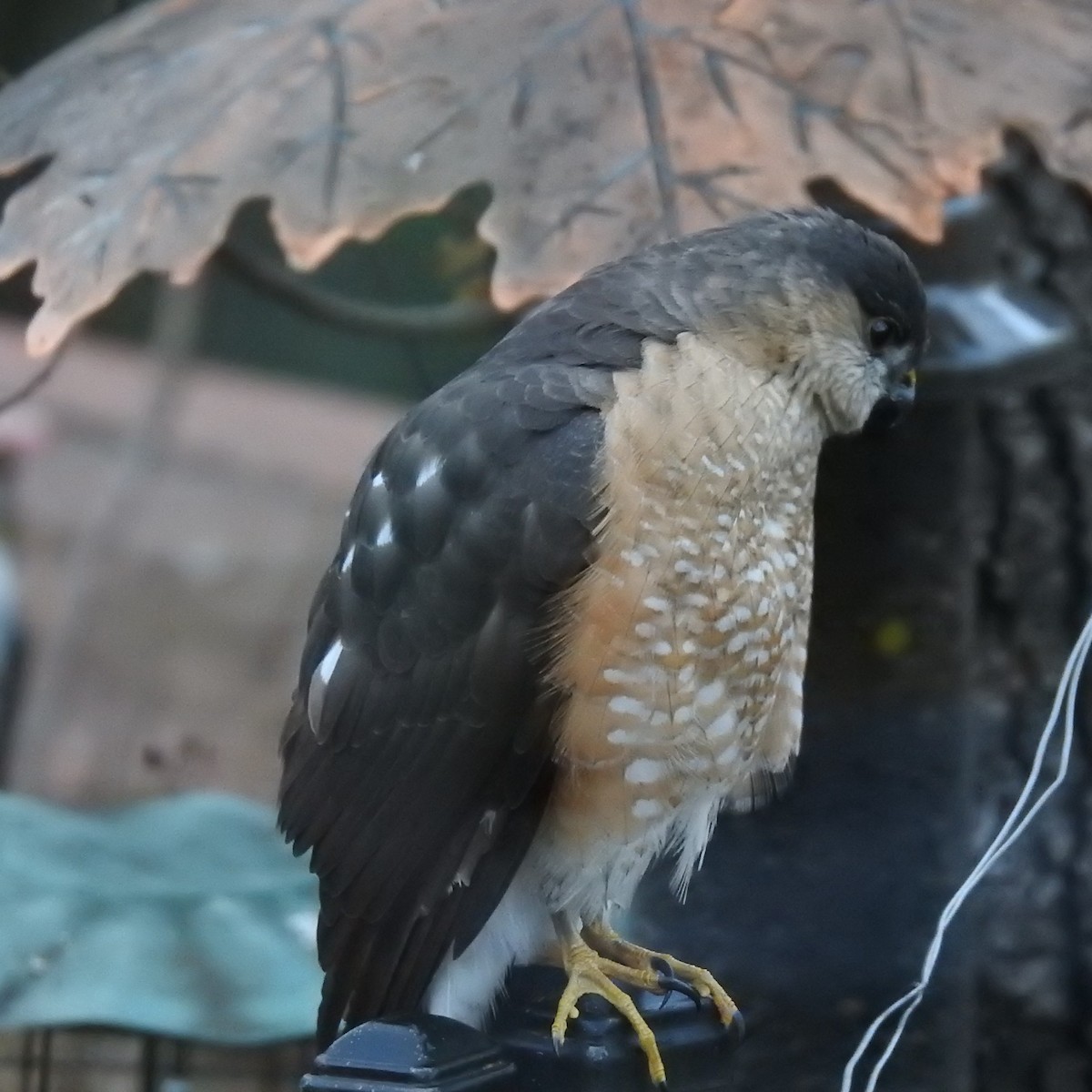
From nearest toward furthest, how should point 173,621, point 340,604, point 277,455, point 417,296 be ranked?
point 340,604, point 417,296, point 173,621, point 277,455

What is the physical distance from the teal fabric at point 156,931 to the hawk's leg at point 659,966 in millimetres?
887

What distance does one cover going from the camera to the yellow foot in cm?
167

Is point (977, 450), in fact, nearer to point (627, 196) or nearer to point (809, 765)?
point (809, 765)

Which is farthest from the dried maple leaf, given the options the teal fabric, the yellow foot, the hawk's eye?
the teal fabric

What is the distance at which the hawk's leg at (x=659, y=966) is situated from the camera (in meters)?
1.99

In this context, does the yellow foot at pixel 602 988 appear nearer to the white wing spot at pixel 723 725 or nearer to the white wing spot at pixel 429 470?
the white wing spot at pixel 723 725

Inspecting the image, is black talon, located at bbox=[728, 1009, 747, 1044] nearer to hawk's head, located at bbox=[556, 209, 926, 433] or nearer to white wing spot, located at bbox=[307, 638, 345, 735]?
white wing spot, located at bbox=[307, 638, 345, 735]

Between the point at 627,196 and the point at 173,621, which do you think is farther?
the point at 173,621

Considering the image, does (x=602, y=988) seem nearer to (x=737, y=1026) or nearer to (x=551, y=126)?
(x=737, y=1026)

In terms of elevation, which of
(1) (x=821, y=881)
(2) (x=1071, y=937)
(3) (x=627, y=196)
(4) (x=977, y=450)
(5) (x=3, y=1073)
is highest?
(3) (x=627, y=196)

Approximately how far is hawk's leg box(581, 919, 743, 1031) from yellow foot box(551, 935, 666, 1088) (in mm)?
16

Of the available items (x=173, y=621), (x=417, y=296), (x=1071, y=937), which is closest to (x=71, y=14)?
(x=417, y=296)

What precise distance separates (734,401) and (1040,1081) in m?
1.64

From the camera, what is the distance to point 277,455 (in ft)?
37.1
